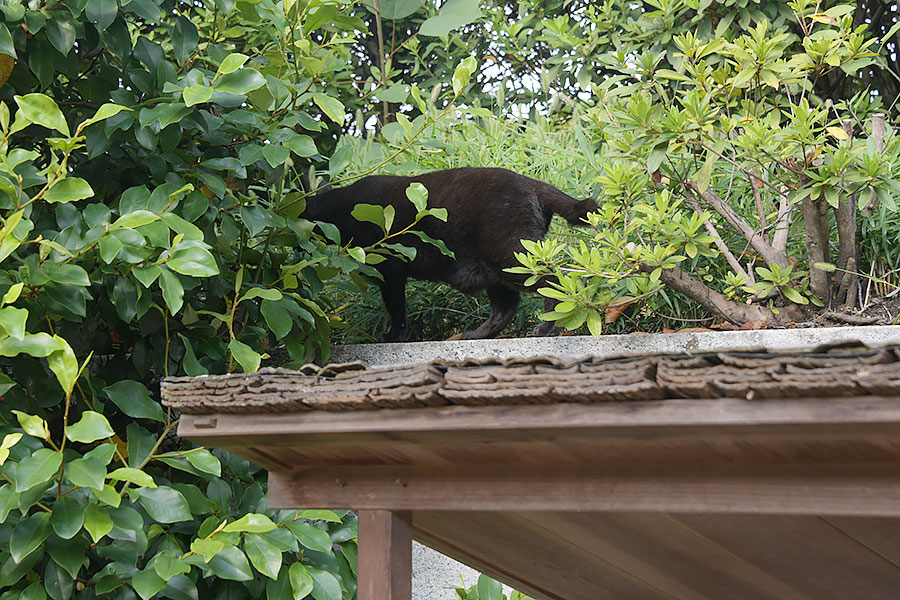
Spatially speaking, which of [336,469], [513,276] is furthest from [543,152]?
[336,469]

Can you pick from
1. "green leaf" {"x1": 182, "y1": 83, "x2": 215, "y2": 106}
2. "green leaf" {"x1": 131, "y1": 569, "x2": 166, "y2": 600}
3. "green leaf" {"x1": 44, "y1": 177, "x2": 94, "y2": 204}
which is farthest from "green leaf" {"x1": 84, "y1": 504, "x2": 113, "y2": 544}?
"green leaf" {"x1": 182, "y1": 83, "x2": 215, "y2": 106}

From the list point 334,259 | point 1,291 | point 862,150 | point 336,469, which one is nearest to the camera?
point 336,469

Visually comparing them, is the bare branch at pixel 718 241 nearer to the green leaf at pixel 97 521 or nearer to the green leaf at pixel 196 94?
the green leaf at pixel 196 94

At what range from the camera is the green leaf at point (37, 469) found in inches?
45.8

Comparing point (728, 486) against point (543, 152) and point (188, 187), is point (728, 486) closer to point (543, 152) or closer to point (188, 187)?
point (188, 187)

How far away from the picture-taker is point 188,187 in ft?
4.88

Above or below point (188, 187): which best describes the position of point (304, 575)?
below

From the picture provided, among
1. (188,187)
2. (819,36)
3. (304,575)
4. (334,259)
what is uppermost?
(819,36)

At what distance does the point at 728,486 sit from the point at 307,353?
158 cm

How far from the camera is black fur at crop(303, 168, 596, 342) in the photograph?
97.0 inches

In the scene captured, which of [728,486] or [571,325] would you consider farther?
[571,325]

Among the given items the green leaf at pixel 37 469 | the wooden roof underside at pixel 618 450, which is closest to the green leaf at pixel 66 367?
the green leaf at pixel 37 469

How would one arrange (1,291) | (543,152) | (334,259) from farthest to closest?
(543,152) < (334,259) < (1,291)

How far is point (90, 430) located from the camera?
1096 mm
